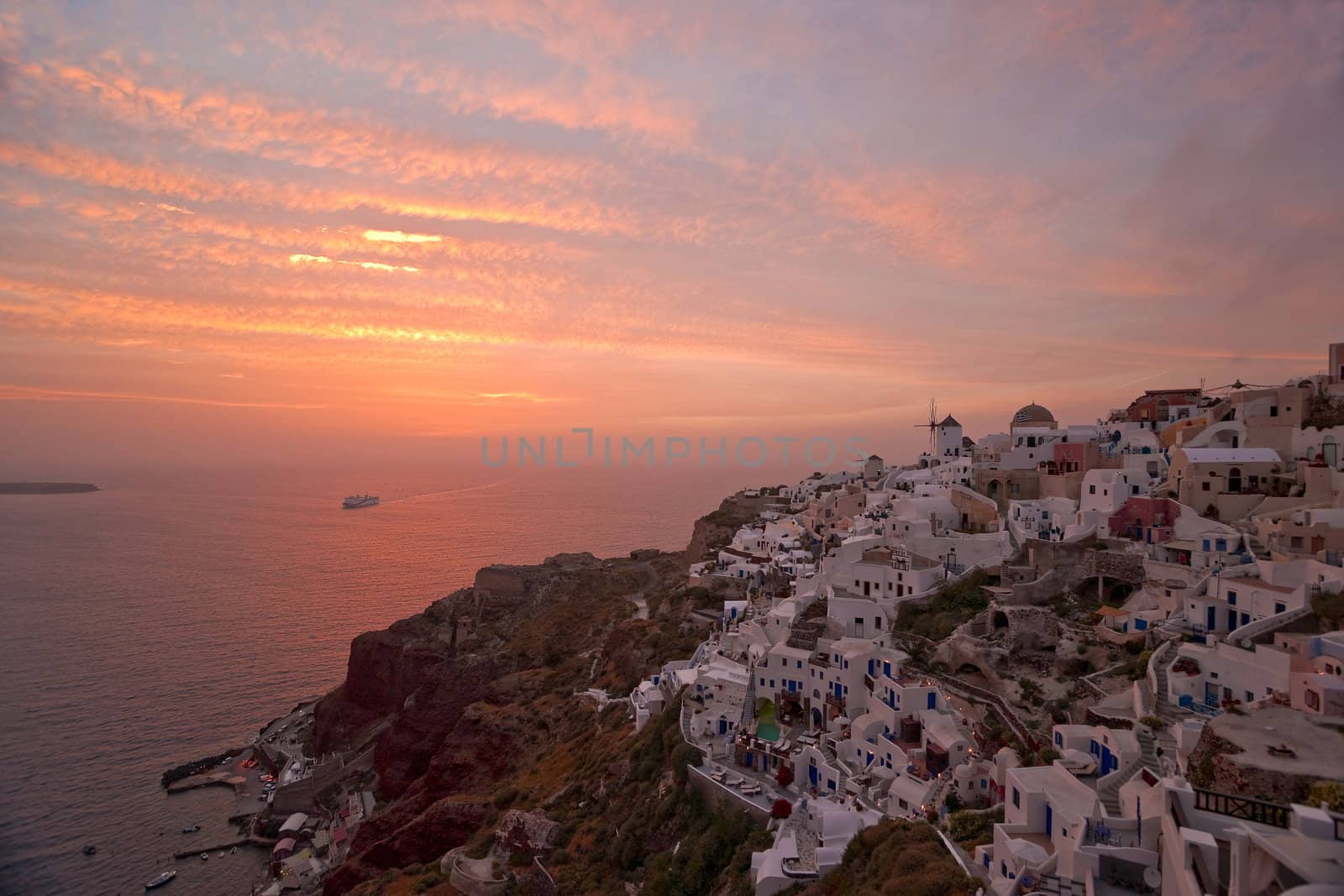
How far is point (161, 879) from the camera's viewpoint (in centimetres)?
2842

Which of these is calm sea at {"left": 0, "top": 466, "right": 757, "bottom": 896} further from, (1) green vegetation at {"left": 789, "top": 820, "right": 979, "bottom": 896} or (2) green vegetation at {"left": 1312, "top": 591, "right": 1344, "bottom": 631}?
(2) green vegetation at {"left": 1312, "top": 591, "right": 1344, "bottom": 631}

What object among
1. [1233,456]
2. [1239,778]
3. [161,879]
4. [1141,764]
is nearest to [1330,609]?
[1141,764]

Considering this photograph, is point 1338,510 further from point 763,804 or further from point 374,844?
point 374,844

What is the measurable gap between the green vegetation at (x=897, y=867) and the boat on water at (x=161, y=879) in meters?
27.5

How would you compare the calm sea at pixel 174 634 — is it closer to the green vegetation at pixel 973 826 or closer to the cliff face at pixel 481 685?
the cliff face at pixel 481 685

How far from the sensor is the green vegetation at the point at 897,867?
35.1 ft

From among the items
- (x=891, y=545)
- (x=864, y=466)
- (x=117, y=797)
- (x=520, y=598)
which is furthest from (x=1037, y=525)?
(x=117, y=797)

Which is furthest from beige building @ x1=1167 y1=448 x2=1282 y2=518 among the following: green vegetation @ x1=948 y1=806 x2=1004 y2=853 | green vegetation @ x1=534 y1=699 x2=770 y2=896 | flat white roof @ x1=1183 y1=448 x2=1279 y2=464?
green vegetation @ x1=534 y1=699 x2=770 y2=896

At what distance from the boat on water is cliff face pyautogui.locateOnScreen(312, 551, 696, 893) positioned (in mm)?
6061

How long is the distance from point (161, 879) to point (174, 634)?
3068 cm

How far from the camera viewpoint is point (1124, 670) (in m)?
16.4

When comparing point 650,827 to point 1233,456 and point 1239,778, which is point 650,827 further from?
point 1233,456

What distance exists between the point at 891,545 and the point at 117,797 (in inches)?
1406

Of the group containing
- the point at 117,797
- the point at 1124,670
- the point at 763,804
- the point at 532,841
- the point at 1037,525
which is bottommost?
the point at 117,797
